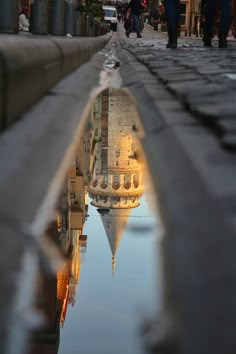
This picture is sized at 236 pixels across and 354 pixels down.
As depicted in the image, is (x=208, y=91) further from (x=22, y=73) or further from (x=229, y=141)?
(x=229, y=141)

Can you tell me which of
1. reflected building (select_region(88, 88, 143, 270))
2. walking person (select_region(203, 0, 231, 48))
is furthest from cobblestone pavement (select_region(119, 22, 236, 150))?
walking person (select_region(203, 0, 231, 48))

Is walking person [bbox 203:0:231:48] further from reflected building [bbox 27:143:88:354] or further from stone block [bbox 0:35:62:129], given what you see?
reflected building [bbox 27:143:88:354]

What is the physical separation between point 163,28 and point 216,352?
51855mm

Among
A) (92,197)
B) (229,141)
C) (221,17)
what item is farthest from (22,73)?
(221,17)

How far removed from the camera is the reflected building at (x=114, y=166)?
2.85 metres

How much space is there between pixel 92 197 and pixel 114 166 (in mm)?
752

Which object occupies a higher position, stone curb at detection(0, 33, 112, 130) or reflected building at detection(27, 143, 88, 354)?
stone curb at detection(0, 33, 112, 130)

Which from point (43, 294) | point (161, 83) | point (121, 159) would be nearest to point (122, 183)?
point (121, 159)

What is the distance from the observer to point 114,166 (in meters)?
3.88

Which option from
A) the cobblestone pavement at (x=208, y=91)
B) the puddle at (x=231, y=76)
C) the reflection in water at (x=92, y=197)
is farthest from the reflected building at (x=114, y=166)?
the puddle at (x=231, y=76)

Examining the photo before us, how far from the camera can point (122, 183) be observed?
314 centimetres

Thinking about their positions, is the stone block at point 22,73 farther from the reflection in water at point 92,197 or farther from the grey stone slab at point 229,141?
the grey stone slab at point 229,141

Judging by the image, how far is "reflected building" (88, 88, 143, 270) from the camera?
112 inches

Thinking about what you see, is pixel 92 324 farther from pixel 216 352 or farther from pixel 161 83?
pixel 161 83
